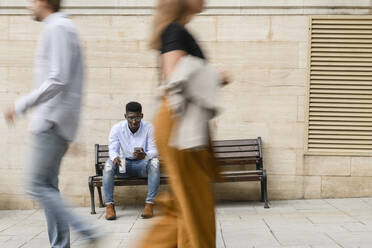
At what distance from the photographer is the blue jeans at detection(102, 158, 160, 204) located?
23.3 feet

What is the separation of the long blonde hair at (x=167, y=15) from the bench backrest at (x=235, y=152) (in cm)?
484

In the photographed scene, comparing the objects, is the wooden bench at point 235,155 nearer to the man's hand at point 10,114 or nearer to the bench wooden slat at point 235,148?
the bench wooden slat at point 235,148

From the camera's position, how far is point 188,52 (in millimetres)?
2984

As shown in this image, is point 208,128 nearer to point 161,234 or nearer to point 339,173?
point 161,234

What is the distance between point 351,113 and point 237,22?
7.02 feet

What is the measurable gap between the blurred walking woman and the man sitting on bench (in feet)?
13.2

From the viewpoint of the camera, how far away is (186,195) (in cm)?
302

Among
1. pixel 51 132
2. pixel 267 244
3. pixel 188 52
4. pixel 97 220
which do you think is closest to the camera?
pixel 188 52

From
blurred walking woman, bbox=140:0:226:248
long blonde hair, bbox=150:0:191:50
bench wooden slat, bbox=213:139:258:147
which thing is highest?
long blonde hair, bbox=150:0:191:50

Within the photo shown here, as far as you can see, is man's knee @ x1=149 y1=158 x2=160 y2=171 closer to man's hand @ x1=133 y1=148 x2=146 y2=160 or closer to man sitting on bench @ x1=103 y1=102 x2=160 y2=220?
man sitting on bench @ x1=103 y1=102 x2=160 y2=220

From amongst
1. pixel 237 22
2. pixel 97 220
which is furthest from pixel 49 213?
pixel 237 22

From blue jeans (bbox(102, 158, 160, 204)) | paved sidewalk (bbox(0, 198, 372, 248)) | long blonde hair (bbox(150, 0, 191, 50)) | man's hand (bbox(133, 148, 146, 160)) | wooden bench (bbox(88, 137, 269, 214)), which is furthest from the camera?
wooden bench (bbox(88, 137, 269, 214))

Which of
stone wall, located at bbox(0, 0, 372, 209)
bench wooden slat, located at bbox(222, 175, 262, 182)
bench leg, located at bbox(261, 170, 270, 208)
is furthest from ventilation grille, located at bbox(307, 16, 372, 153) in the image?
bench wooden slat, located at bbox(222, 175, 262, 182)

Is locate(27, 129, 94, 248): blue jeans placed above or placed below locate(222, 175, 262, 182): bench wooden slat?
above
